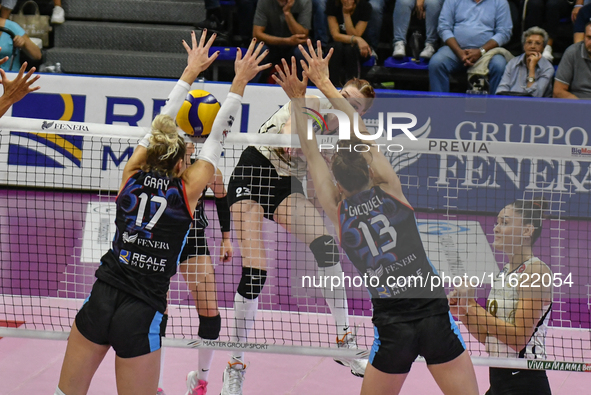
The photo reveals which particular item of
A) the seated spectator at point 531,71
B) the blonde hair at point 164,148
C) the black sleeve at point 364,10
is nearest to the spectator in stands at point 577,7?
the seated spectator at point 531,71

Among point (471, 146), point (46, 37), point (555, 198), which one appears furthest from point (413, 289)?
point (46, 37)

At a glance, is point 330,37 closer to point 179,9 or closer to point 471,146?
point 179,9

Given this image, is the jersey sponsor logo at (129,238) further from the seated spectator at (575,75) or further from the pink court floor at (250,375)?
the seated spectator at (575,75)

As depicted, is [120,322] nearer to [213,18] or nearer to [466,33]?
[466,33]

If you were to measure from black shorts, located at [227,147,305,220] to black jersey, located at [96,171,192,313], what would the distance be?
146cm

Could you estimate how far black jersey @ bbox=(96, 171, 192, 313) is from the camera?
12.3ft

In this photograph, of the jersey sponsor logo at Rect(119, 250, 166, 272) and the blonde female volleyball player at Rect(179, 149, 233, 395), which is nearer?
the jersey sponsor logo at Rect(119, 250, 166, 272)

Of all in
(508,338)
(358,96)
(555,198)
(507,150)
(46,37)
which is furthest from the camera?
(46,37)

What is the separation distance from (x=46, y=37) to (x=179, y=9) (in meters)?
2.42

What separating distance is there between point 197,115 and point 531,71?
7.20 m

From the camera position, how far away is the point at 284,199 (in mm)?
5254

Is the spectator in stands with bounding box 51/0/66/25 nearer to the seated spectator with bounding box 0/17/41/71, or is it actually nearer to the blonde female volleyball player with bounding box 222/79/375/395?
the seated spectator with bounding box 0/17/41/71

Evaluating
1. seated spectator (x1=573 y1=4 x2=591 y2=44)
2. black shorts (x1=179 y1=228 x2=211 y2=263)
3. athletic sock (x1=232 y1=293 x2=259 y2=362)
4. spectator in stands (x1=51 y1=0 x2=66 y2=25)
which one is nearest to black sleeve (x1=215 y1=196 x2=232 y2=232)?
black shorts (x1=179 y1=228 x2=211 y2=263)

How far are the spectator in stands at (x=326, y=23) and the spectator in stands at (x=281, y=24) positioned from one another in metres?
0.23
